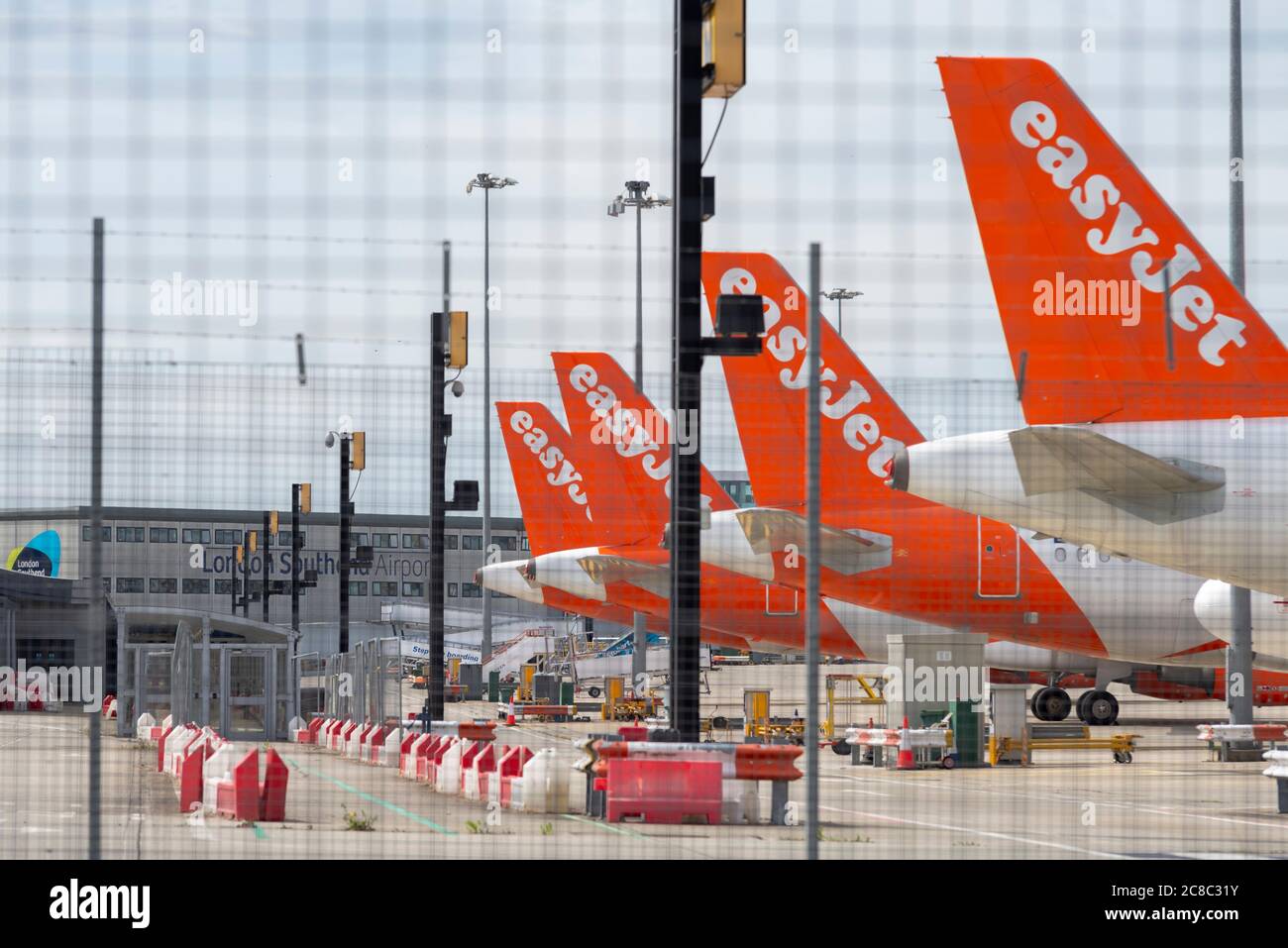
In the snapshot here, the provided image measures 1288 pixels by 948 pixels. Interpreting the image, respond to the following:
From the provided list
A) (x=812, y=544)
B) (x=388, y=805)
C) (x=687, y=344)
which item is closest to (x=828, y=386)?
(x=388, y=805)

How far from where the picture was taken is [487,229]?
213ft

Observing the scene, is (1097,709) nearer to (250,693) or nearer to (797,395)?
(797,395)

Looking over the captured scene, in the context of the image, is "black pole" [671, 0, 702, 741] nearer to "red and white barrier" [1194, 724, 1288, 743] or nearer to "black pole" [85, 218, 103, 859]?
"black pole" [85, 218, 103, 859]

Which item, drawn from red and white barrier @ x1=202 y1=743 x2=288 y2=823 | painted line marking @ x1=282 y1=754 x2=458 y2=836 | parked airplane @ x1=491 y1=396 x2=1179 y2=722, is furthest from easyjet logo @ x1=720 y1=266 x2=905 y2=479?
red and white barrier @ x1=202 y1=743 x2=288 y2=823

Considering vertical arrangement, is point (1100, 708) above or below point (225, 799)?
below

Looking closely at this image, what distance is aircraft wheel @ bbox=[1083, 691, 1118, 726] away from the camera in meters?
36.2

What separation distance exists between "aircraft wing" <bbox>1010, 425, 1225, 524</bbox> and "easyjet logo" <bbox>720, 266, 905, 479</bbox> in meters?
15.3

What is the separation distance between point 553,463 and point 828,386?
860 inches

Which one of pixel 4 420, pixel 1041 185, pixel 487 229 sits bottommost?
pixel 4 420

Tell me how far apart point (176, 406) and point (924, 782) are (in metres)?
15.5

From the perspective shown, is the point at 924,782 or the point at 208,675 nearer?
the point at 924,782

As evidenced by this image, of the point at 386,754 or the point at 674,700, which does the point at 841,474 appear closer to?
the point at 386,754

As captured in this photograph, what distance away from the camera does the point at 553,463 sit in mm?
53125
